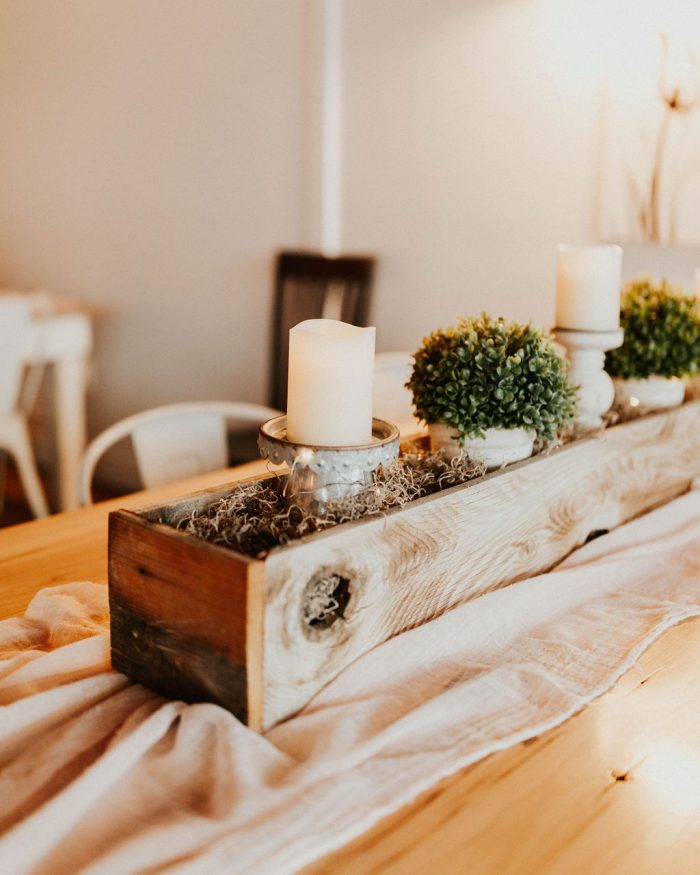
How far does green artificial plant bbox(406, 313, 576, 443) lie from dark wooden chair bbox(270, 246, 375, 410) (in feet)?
5.26

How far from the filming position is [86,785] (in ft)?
1.86

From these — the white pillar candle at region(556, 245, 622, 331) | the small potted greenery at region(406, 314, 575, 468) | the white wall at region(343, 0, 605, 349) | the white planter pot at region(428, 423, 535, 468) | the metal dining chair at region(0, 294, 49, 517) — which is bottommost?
the metal dining chair at region(0, 294, 49, 517)

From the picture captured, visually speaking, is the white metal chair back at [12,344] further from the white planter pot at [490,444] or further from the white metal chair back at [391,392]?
the white planter pot at [490,444]

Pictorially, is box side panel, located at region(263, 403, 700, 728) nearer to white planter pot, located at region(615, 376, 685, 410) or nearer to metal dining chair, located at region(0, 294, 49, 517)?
white planter pot, located at region(615, 376, 685, 410)

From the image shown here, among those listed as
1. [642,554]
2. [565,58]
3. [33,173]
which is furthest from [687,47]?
[33,173]

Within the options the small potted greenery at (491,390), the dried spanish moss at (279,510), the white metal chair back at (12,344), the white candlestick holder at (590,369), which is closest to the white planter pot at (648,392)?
the white candlestick holder at (590,369)

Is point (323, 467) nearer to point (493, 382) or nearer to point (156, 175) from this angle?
point (493, 382)

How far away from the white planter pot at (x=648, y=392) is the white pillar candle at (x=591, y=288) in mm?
136

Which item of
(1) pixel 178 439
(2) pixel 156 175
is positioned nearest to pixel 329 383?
(1) pixel 178 439

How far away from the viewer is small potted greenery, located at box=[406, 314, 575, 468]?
2.85 ft

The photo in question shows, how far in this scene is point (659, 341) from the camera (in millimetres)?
1176

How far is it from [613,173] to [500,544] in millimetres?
1496

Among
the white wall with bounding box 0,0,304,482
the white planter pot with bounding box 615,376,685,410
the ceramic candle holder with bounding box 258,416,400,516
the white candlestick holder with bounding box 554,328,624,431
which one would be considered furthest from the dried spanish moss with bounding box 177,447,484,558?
the white wall with bounding box 0,0,304,482

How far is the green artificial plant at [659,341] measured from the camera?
3.85ft
